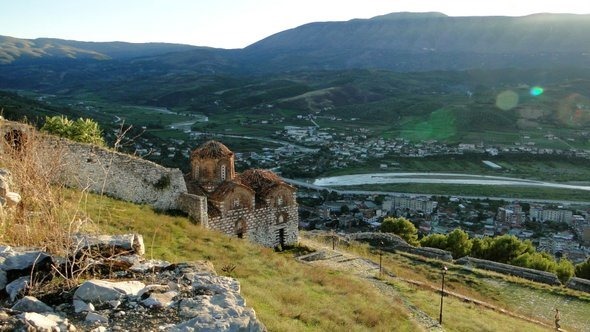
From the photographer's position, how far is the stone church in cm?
1947

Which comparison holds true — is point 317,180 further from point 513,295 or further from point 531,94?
point 531,94

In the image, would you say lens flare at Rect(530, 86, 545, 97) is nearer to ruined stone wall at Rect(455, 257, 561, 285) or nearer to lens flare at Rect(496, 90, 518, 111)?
lens flare at Rect(496, 90, 518, 111)

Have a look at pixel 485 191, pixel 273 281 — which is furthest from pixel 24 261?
pixel 485 191

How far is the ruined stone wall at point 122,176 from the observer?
1568cm

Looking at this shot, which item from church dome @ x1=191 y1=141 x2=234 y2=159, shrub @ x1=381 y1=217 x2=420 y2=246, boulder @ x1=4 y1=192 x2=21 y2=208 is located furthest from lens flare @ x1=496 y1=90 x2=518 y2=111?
boulder @ x1=4 y1=192 x2=21 y2=208

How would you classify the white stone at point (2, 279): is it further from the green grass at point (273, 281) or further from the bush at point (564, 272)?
the bush at point (564, 272)

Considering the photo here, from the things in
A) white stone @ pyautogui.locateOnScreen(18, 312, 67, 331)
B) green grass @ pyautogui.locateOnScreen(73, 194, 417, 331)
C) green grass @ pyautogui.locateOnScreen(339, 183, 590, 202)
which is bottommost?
→ green grass @ pyautogui.locateOnScreen(339, 183, 590, 202)

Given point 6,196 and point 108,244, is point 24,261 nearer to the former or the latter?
point 108,244

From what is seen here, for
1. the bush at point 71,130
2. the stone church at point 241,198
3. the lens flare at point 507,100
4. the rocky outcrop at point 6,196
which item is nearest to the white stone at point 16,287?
the rocky outcrop at point 6,196

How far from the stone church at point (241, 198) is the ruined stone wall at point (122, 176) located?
154cm

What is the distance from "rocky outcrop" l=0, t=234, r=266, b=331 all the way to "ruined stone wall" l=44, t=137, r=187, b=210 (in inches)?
387

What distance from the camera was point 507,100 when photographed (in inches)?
4988

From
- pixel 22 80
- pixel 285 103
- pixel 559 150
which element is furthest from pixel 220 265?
pixel 22 80

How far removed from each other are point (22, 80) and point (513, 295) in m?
198
